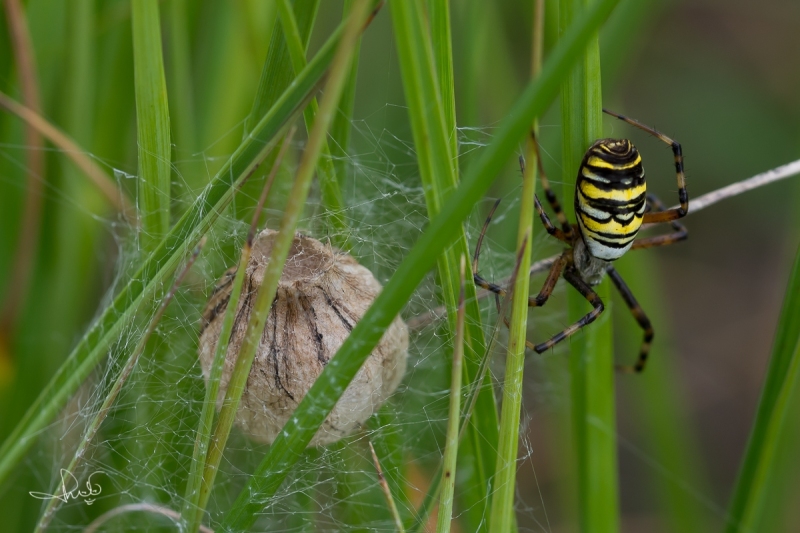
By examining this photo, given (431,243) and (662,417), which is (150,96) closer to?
(431,243)

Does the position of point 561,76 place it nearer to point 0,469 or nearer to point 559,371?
point 0,469

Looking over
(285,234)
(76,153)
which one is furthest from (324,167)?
(76,153)

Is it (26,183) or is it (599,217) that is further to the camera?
(26,183)

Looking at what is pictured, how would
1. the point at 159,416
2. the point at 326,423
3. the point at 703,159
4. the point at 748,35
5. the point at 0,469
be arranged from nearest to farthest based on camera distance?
the point at 326,423 < the point at 0,469 < the point at 159,416 < the point at 703,159 < the point at 748,35

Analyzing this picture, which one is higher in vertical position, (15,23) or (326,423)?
(15,23)

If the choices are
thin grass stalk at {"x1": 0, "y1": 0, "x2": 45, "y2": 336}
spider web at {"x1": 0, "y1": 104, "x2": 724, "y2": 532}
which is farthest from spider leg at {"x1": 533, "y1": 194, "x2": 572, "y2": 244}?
thin grass stalk at {"x1": 0, "y1": 0, "x2": 45, "y2": 336}

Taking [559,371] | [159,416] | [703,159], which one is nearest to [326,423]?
[159,416]
